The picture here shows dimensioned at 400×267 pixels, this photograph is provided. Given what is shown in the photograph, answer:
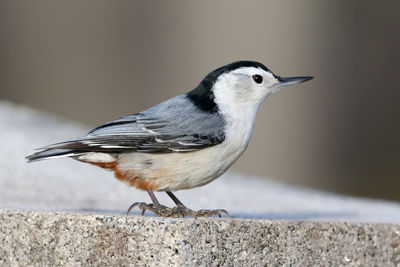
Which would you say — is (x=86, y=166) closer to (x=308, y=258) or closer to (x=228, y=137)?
(x=228, y=137)

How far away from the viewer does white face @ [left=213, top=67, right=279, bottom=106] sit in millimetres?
3641

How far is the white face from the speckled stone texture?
2.68 feet

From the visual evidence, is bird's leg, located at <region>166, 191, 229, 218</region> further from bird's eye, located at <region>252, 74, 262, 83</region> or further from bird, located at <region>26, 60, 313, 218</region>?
bird's eye, located at <region>252, 74, 262, 83</region>

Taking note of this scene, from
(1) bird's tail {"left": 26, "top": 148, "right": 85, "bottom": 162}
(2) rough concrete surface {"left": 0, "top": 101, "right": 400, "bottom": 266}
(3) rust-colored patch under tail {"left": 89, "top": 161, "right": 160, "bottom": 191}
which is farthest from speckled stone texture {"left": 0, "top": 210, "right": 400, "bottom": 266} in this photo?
(3) rust-colored patch under tail {"left": 89, "top": 161, "right": 160, "bottom": 191}

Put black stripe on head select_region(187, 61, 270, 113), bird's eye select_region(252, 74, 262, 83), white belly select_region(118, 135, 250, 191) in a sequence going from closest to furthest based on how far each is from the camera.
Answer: white belly select_region(118, 135, 250, 191), black stripe on head select_region(187, 61, 270, 113), bird's eye select_region(252, 74, 262, 83)

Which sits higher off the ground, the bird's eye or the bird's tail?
the bird's eye

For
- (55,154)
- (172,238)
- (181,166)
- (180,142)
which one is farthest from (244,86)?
(172,238)

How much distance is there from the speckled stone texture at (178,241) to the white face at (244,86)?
0.82m

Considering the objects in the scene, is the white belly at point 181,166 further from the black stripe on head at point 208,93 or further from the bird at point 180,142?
the black stripe on head at point 208,93

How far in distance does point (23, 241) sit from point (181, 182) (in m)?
0.76

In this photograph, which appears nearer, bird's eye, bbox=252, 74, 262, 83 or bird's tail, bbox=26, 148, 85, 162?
bird's tail, bbox=26, 148, 85, 162

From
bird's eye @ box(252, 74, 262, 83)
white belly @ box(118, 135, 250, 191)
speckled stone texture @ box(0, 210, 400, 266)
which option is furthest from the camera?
bird's eye @ box(252, 74, 262, 83)

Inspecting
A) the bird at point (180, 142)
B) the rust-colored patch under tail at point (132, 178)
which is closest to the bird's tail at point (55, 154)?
the bird at point (180, 142)

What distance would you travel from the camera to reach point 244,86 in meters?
3.67
